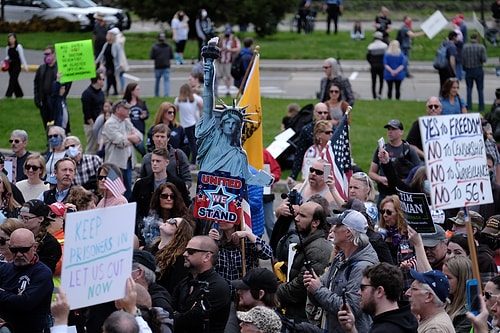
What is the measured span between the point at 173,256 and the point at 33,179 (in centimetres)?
384

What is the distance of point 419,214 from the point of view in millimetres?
9844

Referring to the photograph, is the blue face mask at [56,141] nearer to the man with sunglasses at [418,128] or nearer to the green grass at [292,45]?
the man with sunglasses at [418,128]

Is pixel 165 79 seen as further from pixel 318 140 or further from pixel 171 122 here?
pixel 318 140

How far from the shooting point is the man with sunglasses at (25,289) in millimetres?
8961

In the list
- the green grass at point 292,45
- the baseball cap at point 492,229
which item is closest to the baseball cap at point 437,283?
the baseball cap at point 492,229

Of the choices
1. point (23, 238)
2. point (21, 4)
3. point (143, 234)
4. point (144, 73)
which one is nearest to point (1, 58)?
point (144, 73)

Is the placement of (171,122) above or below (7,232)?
below

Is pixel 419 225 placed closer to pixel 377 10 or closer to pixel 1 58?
pixel 1 58

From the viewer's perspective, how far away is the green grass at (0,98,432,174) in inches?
851

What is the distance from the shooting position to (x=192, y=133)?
64.6ft

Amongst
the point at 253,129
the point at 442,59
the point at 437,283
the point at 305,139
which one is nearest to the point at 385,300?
the point at 437,283

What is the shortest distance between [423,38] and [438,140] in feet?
106

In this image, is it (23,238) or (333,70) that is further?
(333,70)

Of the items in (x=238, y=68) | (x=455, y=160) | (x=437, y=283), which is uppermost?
(x=455, y=160)
